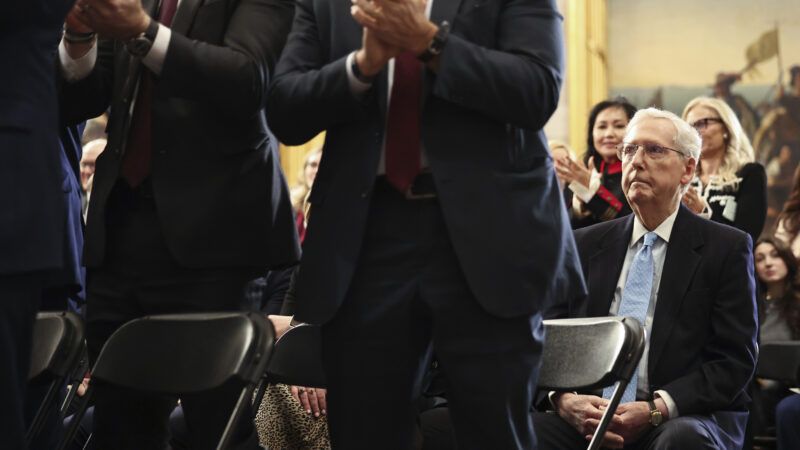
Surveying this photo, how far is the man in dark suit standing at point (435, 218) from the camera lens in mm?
2352

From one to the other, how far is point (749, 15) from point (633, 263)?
9.25 meters

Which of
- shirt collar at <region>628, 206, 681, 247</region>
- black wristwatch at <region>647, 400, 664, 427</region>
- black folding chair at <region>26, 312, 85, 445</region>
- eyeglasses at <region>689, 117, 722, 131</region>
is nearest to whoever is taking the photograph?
black folding chair at <region>26, 312, 85, 445</region>

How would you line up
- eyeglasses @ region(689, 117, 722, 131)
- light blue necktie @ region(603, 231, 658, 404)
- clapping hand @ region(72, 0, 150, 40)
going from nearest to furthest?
clapping hand @ region(72, 0, 150, 40) → light blue necktie @ region(603, 231, 658, 404) → eyeglasses @ region(689, 117, 722, 131)

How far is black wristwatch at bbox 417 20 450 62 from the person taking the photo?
92.6 inches

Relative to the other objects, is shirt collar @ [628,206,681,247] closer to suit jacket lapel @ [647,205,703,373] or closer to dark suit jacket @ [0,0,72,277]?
suit jacket lapel @ [647,205,703,373]

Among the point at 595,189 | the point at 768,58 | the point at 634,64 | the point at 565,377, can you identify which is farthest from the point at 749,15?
the point at 565,377

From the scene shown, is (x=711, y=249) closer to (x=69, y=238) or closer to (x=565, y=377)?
(x=565, y=377)

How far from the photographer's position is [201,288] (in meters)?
2.81

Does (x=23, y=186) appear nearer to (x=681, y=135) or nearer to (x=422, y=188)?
(x=422, y=188)

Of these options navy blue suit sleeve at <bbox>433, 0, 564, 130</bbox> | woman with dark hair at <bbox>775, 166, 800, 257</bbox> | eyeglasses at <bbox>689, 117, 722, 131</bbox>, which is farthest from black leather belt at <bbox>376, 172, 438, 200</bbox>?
woman with dark hair at <bbox>775, 166, 800, 257</bbox>

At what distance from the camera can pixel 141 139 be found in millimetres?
2848

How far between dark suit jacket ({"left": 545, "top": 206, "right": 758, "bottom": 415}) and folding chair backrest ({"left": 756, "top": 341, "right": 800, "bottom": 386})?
859mm

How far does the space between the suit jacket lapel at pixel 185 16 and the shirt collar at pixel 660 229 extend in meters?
1.68

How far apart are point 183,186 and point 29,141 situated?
0.62m
